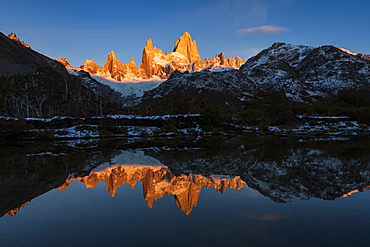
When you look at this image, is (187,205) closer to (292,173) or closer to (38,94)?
(292,173)

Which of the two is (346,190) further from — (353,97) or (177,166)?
(353,97)

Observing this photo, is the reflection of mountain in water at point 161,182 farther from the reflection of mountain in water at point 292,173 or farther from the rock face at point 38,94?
the rock face at point 38,94

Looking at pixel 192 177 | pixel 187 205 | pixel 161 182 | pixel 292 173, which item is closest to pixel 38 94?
pixel 192 177

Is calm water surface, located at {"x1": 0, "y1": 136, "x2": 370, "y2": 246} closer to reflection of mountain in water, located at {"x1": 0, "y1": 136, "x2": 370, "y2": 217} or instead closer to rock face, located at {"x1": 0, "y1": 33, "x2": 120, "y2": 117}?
reflection of mountain in water, located at {"x1": 0, "y1": 136, "x2": 370, "y2": 217}

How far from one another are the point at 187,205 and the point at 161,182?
4.87m

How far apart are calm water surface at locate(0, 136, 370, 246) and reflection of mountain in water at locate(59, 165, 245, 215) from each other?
0.20ft

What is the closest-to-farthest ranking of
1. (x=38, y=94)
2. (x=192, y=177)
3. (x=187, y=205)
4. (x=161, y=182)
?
(x=187, y=205) < (x=161, y=182) < (x=192, y=177) < (x=38, y=94)

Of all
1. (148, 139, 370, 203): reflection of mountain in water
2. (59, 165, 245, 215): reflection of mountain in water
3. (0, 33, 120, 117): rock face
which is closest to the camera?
(59, 165, 245, 215): reflection of mountain in water

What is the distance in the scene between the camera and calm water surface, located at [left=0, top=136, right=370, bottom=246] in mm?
9016

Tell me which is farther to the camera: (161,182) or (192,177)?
(192,177)

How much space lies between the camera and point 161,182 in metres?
17.1

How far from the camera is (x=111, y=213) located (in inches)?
462

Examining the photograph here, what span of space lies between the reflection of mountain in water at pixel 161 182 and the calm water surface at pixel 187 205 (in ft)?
→ 0.20

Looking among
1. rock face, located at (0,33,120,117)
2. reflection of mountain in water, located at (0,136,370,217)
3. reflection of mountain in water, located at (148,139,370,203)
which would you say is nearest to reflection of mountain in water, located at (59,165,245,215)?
reflection of mountain in water, located at (0,136,370,217)
